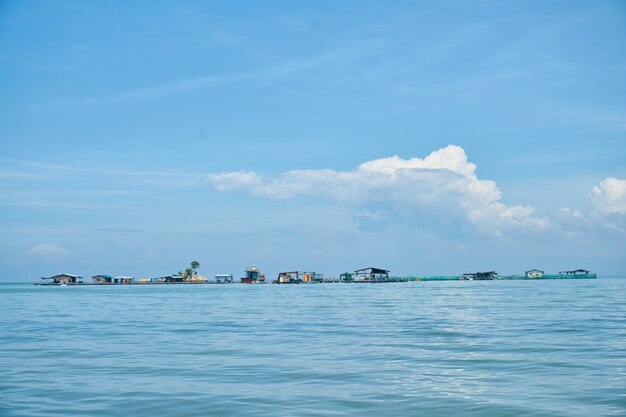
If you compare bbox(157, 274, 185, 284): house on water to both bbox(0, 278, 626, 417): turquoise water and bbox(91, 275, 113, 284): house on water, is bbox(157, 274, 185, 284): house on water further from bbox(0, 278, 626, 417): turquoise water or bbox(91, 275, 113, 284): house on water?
bbox(0, 278, 626, 417): turquoise water

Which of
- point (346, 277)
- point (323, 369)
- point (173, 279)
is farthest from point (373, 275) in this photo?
point (323, 369)

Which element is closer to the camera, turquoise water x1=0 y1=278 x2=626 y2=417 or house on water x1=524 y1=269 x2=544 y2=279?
turquoise water x1=0 y1=278 x2=626 y2=417

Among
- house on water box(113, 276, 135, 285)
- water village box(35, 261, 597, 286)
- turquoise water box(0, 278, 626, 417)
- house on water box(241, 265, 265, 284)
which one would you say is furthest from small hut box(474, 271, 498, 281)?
turquoise water box(0, 278, 626, 417)

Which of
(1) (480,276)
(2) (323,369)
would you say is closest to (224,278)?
(1) (480,276)

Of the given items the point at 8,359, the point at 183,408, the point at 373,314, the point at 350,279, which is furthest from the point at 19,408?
the point at 350,279

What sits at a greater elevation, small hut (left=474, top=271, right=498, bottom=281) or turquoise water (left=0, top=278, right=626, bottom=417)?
small hut (left=474, top=271, right=498, bottom=281)

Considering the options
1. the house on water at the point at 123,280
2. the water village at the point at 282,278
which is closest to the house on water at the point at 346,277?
the water village at the point at 282,278

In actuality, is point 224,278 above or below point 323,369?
above

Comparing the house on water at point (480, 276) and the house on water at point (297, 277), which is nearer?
the house on water at point (297, 277)

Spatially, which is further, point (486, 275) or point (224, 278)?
point (224, 278)

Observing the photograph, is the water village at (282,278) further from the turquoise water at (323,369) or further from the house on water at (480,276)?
the turquoise water at (323,369)

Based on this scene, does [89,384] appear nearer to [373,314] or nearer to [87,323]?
[87,323]

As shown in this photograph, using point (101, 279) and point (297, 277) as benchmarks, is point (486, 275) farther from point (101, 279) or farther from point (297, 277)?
point (101, 279)

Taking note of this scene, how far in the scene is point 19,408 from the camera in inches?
593
